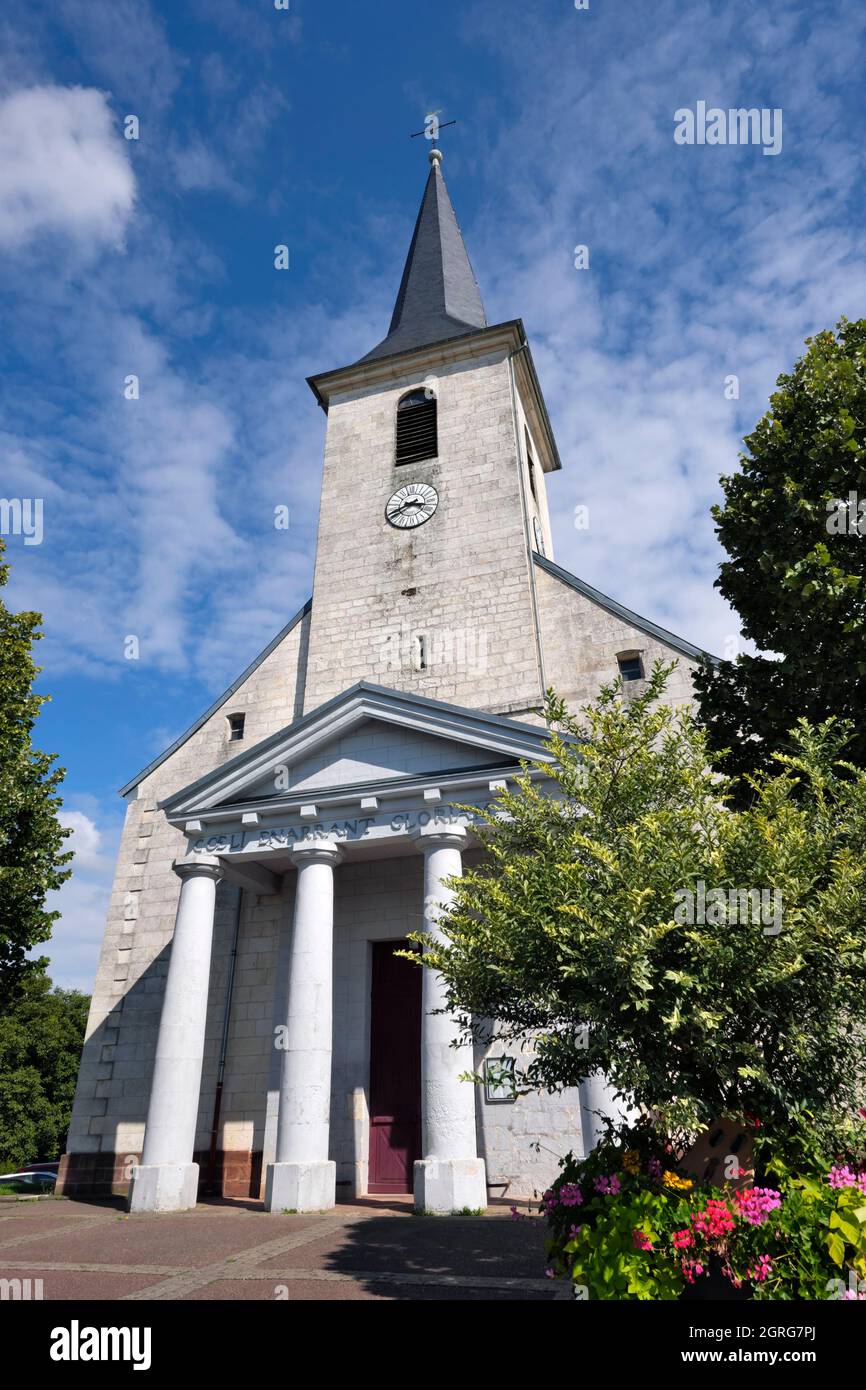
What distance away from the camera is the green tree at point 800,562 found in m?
9.82

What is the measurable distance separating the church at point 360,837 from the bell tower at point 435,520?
64 millimetres

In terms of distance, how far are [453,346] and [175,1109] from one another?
1965cm

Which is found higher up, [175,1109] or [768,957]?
[768,957]

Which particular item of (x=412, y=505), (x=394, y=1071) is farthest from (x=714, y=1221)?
(x=412, y=505)

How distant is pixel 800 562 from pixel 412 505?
523 inches

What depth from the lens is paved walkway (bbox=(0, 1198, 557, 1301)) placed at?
677 cm

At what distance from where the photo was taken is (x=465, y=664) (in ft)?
62.6

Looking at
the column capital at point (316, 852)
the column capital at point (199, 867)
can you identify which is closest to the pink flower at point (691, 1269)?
the column capital at point (316, 852)

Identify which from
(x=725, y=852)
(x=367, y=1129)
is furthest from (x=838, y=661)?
(x=367, y=1129)

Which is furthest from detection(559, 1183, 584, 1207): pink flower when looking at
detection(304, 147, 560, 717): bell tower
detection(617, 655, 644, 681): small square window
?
detection(617, 655, 644, 681): small square window

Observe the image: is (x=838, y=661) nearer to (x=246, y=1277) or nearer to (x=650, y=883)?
(x=650, y=883)

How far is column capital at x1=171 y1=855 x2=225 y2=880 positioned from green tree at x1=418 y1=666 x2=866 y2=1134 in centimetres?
908

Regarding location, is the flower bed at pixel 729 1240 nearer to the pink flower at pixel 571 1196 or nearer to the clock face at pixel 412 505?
the pink flower at pixel 571 1196
